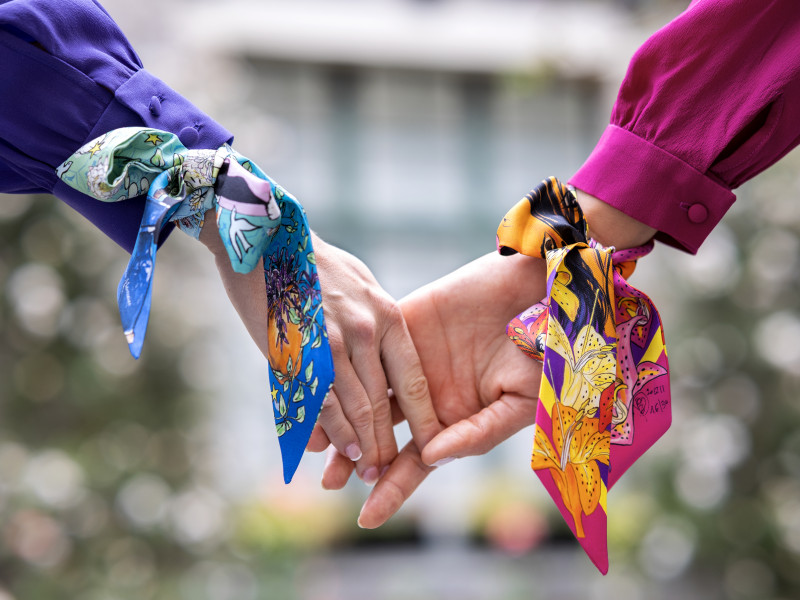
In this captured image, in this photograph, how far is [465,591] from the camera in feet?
14.8

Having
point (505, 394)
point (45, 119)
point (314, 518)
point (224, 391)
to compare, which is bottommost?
point (314, 518)

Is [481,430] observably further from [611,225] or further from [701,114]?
[701,114]

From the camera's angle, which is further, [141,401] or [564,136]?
[564,136]

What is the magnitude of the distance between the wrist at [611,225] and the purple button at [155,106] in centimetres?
62

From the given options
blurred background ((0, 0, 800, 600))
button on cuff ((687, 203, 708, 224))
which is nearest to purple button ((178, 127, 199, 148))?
button on cuff ((687, 203, 708, 224))

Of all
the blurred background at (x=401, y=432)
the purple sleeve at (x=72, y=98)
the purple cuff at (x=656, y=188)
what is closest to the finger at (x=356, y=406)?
the purple sleeve at (x=72, y=98)

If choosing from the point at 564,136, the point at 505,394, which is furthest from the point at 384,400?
the point at 564,136

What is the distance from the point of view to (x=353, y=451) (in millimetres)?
1156

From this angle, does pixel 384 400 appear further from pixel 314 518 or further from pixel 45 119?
pixel 314 518

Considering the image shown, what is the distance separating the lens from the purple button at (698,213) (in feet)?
3.54

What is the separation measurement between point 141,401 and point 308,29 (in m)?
3.04

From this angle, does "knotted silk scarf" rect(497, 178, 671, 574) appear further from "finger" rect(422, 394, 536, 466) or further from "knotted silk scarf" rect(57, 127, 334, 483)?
"knotted silk scarf" rect(57, 127, 334, 483)

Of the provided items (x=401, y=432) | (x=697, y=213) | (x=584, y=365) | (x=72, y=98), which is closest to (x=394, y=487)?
(x=584, y=365)

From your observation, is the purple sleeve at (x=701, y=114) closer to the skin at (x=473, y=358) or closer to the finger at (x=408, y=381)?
the skin at (x=473, y=358)
